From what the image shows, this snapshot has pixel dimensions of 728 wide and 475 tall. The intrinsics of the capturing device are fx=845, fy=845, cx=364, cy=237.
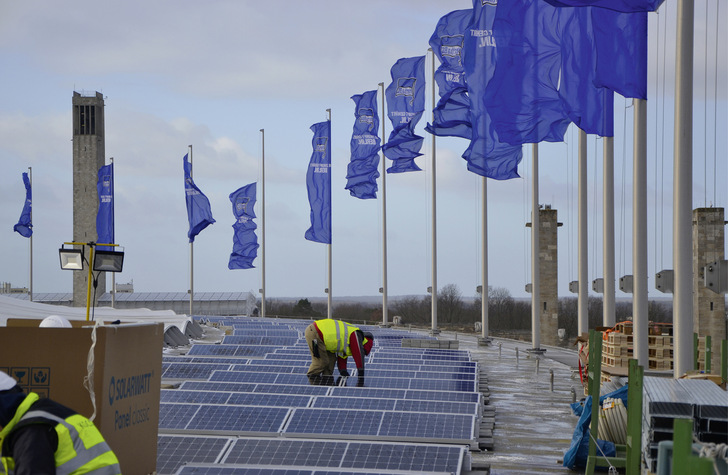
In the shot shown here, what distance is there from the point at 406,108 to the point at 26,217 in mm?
37785

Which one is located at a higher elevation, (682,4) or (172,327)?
(682,4)

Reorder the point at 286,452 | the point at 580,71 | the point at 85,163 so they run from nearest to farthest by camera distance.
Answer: the point at 286,452
the point at 580,71
the point at 85,163

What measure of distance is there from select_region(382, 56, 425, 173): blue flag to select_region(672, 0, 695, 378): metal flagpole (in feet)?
81.8

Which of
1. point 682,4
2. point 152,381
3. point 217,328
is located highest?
point 682,4

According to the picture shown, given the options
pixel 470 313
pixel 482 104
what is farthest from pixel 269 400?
pixel 470 313

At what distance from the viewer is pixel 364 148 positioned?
40125 millimetres

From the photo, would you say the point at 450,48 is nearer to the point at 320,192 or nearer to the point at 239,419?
the point at 320,192

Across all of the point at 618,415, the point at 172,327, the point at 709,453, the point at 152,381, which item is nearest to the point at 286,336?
the point at 172,327

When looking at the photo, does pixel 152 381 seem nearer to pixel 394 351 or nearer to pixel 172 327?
pixel 394 351

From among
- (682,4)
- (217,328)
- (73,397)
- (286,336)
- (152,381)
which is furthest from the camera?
(217,328)

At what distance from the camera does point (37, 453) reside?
475 centimetres

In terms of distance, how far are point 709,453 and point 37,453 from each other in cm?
417

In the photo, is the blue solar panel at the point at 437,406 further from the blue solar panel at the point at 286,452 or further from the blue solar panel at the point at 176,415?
the blue solar panel at the point at 176,415

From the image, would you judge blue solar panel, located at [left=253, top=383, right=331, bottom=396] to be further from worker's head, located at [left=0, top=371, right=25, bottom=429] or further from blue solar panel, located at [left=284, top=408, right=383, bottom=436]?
worker's head, located at [left=0, top=371, right=25, bottom=429]
